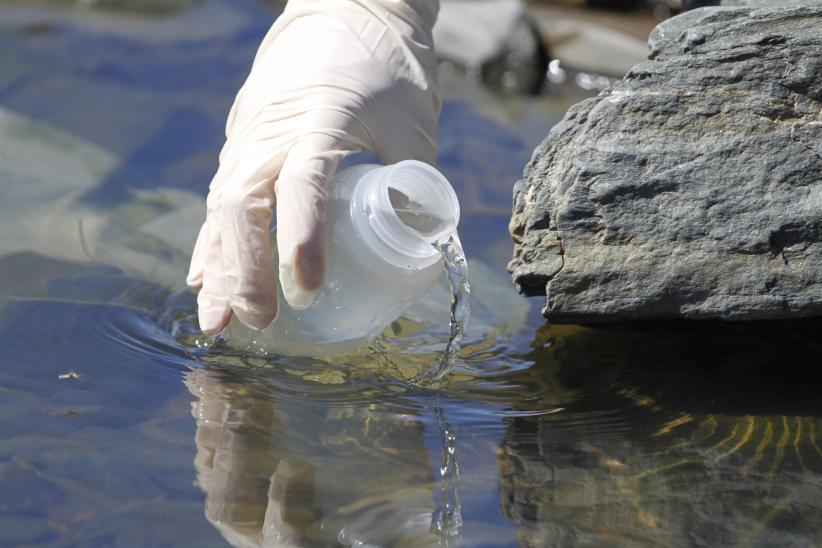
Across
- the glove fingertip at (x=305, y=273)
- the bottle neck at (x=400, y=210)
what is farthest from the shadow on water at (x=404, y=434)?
the bottle neck at (x=400, y=210)

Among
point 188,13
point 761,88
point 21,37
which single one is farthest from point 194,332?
point 188,13

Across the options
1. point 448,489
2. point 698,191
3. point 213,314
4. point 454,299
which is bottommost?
point 448,489

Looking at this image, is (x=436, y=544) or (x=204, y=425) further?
(x=204, y=425)

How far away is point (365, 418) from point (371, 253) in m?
0.41

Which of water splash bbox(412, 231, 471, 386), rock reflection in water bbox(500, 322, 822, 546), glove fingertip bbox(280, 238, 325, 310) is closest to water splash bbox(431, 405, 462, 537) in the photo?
rock reflection in water bbox(500, 322, 822, 546)

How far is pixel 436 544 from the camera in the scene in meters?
1.97

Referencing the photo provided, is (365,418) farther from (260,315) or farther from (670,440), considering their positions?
(670,440)

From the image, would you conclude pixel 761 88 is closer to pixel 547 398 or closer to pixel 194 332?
pixel 547 398

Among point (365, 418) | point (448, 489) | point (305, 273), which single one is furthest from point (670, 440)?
point (305, 273)

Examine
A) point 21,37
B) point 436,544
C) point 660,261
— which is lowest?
point 436,544

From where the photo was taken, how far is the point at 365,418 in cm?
251

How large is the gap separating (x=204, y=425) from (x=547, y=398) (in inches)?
36.2

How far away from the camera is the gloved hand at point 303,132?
97.7 inches

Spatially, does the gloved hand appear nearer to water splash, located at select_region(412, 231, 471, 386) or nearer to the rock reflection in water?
water splash, located at select_region(412, 231, 471, 386)
